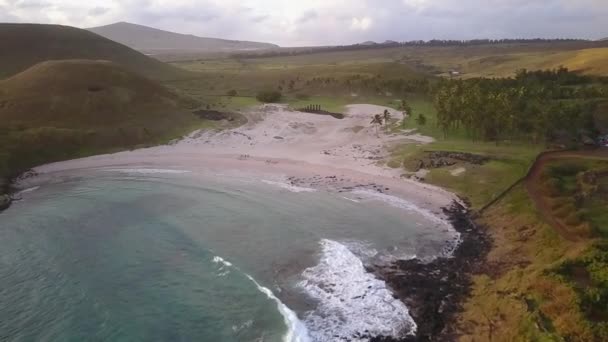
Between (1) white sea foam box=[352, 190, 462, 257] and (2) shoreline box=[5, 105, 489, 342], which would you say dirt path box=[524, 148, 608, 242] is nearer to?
(2) shoreline box=[5, 105, 489, 342]

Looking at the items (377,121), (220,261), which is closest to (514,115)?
(377,121)

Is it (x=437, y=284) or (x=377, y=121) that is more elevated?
(x=377, y=121)

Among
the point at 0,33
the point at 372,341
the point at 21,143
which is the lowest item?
the point at 372,341

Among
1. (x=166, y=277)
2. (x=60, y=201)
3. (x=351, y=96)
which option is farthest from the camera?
(x=351, y=96)

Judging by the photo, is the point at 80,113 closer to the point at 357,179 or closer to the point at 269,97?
the point at 269,97

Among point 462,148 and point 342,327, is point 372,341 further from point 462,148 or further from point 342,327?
point 462,148

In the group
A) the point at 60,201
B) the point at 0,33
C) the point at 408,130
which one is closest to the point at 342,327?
the point at 60,201
